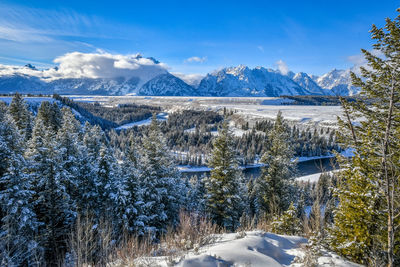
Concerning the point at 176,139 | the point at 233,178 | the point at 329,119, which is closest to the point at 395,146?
the point at 233,178

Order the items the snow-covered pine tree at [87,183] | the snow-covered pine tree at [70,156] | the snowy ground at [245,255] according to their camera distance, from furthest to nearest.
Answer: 1. the snow-covered pine tree at [70,156]
2. the snow-covered pine tree at [87,183]
3. the snowy ground at [245,255]

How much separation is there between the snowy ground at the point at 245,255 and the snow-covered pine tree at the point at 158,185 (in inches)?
454

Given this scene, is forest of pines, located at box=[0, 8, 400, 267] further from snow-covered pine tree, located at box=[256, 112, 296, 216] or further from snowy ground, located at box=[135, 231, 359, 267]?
snowy ground, located at box=[135, 231, 359, 267]

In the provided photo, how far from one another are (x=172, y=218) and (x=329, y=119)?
630 feet

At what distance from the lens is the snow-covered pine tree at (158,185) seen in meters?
17.4

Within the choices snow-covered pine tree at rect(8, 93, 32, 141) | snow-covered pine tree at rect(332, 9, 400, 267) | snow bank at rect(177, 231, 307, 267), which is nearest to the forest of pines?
snow-covered pine tree at rect(332, 9, 400, 267)

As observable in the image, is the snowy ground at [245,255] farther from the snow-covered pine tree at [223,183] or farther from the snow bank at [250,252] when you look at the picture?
the snow-covered pine tree at [223,183]


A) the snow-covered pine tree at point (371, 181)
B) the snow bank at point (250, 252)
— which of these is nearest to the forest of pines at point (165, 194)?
the snow-covered pine tree at point (371, 181)

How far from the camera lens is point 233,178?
17.7 m

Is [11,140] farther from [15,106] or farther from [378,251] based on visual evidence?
[378,251]

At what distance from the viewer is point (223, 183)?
1764cm

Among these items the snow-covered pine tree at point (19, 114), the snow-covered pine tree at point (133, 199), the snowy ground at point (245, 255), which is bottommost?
the snow-covered pine tree at point (133, 199)

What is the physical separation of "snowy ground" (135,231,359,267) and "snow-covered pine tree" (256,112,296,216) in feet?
44.4

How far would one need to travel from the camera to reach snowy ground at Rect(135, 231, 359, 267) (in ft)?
15.8
